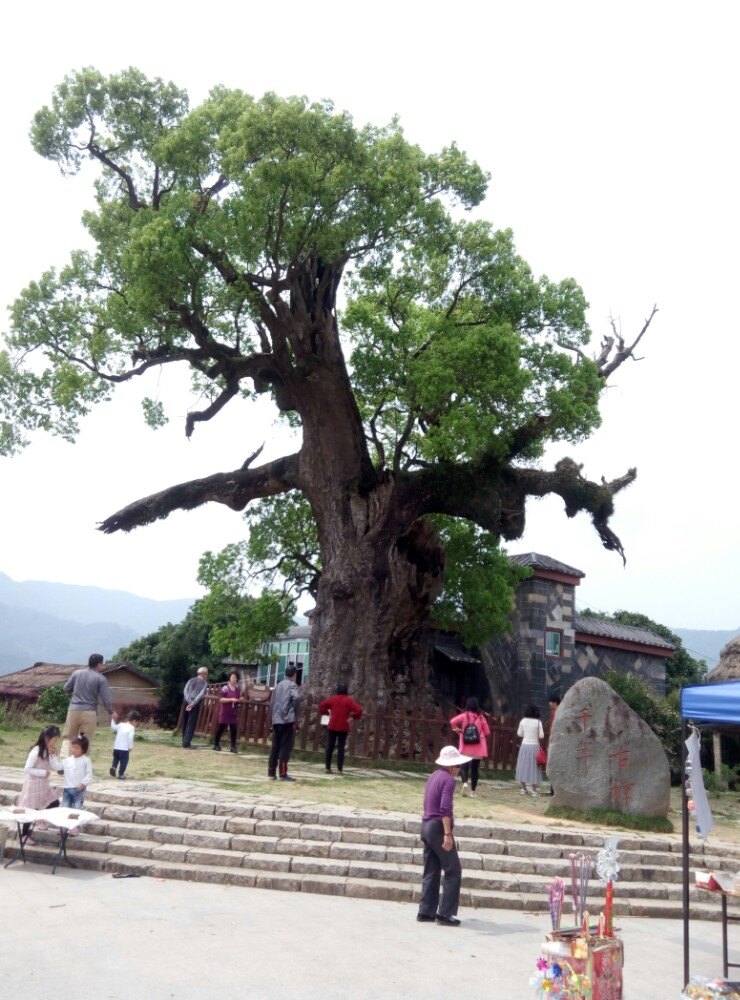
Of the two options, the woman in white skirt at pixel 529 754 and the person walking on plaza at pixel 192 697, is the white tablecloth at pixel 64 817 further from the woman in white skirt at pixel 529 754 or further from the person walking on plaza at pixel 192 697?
the woman in white skirt at pixel 529 754

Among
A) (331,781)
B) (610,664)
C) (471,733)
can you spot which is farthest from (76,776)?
(610,664)

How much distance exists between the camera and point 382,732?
1545 cm

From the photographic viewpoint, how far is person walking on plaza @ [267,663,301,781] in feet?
40.2

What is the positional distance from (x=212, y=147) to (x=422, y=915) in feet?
45.5

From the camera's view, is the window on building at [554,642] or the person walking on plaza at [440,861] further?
the window on building at [554,642]

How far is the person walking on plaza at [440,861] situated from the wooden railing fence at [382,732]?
25.3ft

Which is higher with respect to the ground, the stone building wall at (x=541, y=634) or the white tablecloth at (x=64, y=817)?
the stone building wall at (x=541, y=634)

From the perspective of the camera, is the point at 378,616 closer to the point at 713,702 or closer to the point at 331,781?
the point at 331,781

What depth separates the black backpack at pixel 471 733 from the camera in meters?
12.7

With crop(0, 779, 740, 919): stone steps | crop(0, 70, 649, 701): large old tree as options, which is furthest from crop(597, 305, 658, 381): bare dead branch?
crop(0, 779, 740, 919): stone steps

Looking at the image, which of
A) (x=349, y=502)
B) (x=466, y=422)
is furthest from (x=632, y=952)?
(x=349, y=502)

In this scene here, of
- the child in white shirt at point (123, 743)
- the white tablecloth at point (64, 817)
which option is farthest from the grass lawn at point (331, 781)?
the white tablecloth at point (64, 817)

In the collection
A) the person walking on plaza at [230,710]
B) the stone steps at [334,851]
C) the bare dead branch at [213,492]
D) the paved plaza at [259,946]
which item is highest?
the bare dead branch at [213,492]

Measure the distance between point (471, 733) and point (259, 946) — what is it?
7021 millimetres
